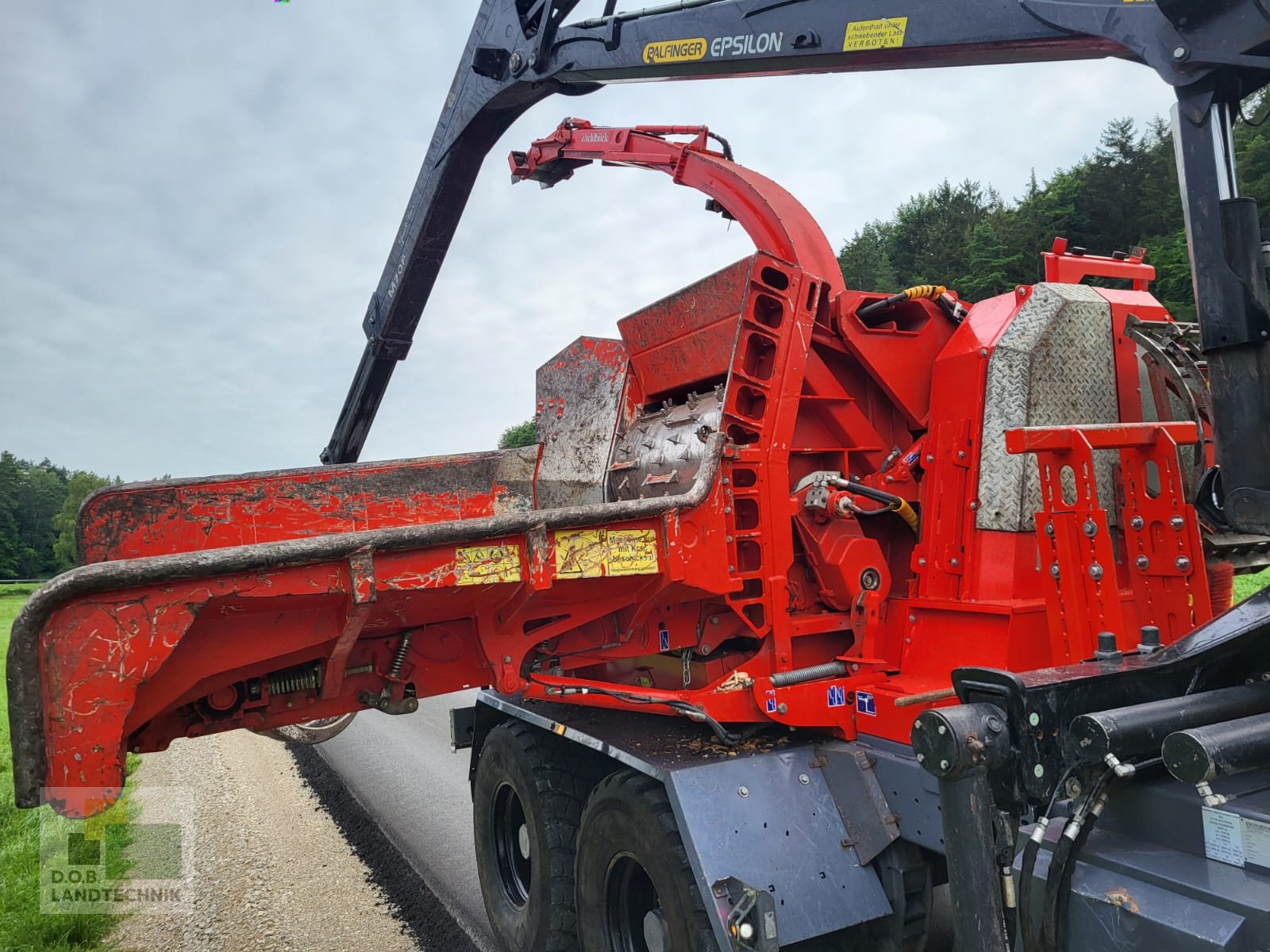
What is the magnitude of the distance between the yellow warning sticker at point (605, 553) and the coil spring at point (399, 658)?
0.96 m

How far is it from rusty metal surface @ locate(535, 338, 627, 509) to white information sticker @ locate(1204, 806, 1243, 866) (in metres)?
2.96

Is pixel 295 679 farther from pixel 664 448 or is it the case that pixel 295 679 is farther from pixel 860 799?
pixel 860 799

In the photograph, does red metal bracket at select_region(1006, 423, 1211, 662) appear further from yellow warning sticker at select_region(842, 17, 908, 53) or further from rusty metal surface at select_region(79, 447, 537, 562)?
rusty metal surface at select_region(79, 447, 537, 562)

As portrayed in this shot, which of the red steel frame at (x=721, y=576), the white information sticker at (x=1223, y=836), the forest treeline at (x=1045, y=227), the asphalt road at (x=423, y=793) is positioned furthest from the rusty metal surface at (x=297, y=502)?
the forest treeline at (x=1045, y=227)

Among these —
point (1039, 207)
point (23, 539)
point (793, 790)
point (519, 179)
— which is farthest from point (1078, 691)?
point (23, 539)

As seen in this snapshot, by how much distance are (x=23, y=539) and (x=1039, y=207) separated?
2445 inches

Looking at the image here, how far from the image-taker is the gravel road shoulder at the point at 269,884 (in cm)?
442

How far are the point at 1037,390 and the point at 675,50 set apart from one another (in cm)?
232

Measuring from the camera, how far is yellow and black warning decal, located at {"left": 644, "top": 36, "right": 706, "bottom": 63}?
13.1 ft

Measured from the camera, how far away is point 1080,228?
33.5 m

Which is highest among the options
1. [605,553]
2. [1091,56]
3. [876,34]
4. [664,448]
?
[876,34]

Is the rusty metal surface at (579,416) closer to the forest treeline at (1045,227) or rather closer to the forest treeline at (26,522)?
the forest treeline at (1045,227)

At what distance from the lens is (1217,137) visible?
2.41 meters

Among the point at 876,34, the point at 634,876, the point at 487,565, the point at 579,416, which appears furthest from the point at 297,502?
the point at 876,34
